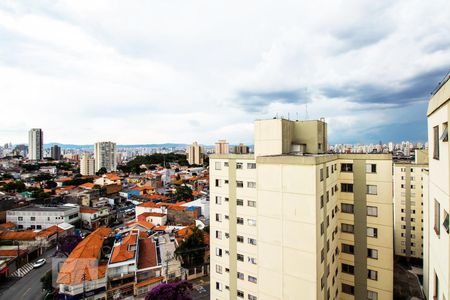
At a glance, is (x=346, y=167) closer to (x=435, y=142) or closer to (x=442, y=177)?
(x=435, y=142)

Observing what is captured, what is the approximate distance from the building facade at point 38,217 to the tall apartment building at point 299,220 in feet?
106

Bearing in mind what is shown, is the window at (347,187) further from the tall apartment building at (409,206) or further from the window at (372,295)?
the tall apartment building at (409,206)

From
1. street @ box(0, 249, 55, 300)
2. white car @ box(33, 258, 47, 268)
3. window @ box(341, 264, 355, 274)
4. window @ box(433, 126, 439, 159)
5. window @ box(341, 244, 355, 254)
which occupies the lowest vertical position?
street @ box(0, 249, 55, 300)

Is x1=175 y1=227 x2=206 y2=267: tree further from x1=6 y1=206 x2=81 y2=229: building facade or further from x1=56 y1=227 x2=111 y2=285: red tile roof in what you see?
x1=6 y1=206 x2=81 y2=229: building facade

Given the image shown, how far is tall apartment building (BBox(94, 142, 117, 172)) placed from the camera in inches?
4031

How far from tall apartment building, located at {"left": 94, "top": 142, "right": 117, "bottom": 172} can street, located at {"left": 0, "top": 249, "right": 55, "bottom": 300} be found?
82.5 m

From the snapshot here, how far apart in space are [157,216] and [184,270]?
13264 mm

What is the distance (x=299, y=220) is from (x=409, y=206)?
30.2m

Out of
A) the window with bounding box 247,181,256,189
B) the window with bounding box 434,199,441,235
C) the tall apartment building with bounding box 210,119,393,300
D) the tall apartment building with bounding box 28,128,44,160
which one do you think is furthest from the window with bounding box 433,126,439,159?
the tall apartment building with bounding box 28,128,44,160

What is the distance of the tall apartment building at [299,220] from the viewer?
10.4 meters

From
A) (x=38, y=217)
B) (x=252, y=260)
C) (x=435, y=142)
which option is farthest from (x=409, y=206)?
(x=38, y=217)

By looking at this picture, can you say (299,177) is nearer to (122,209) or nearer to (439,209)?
(439,209)

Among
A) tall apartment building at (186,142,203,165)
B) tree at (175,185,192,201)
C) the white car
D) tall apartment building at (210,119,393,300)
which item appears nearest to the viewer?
tall apartment building at (210,119,393,300)

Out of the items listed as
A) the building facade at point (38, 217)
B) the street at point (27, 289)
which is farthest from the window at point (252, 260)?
the building facade at point (38, 217)
